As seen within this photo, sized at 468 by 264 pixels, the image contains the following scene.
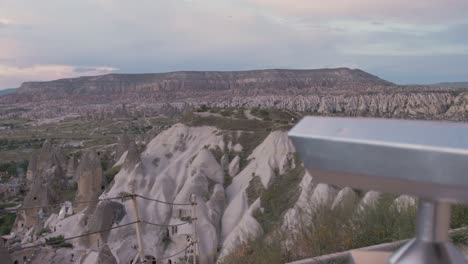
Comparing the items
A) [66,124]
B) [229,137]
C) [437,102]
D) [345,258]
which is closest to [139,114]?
[66,124]

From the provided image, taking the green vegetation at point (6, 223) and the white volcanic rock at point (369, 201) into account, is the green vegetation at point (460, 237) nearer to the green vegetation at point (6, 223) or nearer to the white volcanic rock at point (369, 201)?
the white volcanic rock at point (369, 201)

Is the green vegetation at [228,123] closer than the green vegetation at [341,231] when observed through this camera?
No

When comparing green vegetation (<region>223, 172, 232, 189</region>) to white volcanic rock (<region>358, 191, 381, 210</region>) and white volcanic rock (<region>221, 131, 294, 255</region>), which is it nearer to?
white volcanic rock (<region>221, 131, 294, 255</region>)

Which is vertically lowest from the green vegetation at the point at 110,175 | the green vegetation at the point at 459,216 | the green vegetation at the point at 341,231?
the green vegetation at the point at 110,175

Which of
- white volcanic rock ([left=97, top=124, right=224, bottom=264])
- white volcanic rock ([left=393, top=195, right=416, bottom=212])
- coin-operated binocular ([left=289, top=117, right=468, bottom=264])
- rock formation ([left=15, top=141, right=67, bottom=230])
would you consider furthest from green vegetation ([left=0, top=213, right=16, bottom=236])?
coin-operated binocular ([left=289, top=117, right=468, bottom=264])

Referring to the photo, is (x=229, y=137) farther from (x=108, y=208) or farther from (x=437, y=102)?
(x=437, y=102)

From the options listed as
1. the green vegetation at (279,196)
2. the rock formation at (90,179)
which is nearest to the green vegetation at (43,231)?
the rock formation at (90,179)

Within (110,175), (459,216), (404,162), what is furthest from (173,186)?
(404,162)

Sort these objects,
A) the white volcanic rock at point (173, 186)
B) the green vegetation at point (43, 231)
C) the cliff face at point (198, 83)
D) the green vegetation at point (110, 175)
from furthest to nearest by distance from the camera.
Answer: the cliff face at point (198, 83)
the green vegetation at point (110, 175)
the green vegetation at point (43, 231)
the white volcanic rock at point (173, 186)
